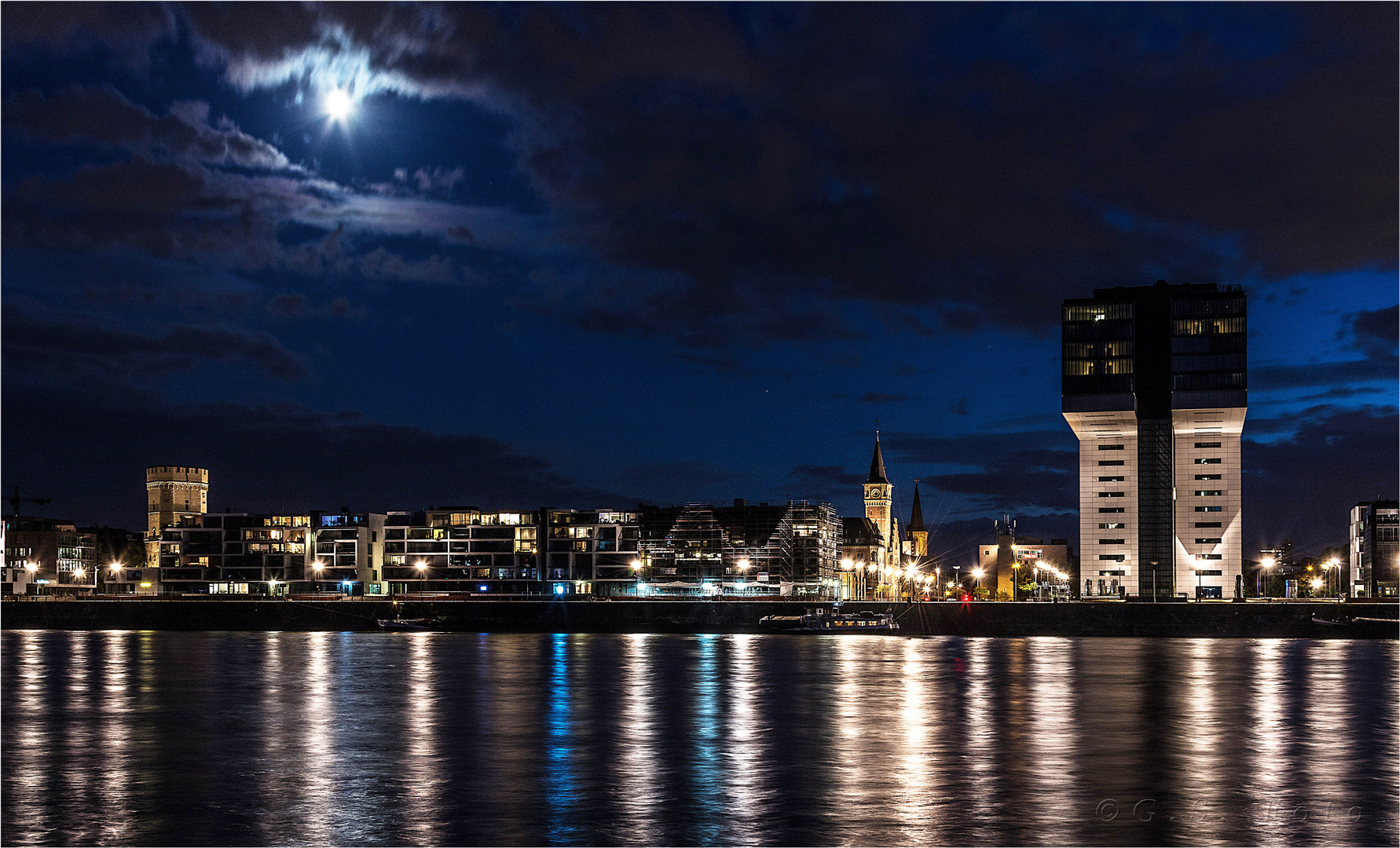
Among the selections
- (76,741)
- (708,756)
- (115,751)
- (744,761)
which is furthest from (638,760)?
(76,741)

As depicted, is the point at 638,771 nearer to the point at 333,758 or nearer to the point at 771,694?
the point at 333,758

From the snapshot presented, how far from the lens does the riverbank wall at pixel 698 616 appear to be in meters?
154

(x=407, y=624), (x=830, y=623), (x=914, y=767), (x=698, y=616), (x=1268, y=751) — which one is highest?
(x=914, y=767)

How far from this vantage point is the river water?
98.3ft

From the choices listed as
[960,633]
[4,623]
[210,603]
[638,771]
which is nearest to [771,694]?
[638,771]

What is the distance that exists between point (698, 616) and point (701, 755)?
13077 cm

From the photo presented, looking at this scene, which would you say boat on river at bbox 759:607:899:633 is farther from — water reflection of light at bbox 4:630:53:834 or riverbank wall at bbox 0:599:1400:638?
water reflection of light at bbox 4:630:53:834

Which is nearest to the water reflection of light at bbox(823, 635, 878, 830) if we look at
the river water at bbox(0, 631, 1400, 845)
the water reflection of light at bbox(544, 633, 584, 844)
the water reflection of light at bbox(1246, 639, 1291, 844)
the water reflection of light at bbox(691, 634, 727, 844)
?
the river water at bbox(0, 631, 1400, 845)

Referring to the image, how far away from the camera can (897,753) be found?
139 ft

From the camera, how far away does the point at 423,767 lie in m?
39.4

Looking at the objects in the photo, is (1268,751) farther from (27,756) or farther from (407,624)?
(407,624)

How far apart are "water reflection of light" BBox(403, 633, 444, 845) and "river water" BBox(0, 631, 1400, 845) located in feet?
0.52

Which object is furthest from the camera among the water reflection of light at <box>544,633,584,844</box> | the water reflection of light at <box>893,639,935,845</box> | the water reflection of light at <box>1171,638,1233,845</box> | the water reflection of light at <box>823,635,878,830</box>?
the water reflection of light at <box>823,635,878,830</box>

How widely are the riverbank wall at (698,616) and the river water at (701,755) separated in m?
70.5
